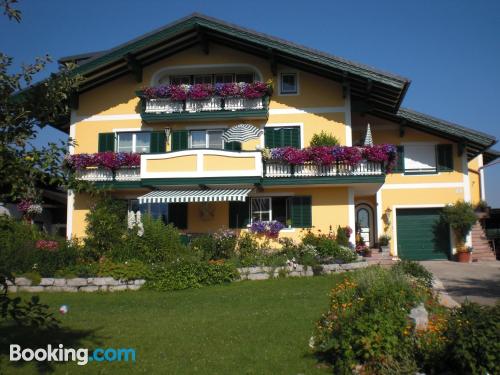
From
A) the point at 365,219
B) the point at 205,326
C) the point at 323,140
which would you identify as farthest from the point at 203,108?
the point at 205,326

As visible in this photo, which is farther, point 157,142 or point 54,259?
point 157,142

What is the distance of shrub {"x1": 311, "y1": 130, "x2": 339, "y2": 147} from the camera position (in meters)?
20.0

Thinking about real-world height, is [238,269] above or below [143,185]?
below

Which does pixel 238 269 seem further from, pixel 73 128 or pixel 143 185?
pixel 73 128

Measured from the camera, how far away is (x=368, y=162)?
63.7 ft

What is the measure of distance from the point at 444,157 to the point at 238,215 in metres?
10.5

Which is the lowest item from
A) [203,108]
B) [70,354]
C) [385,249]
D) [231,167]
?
[70,354]

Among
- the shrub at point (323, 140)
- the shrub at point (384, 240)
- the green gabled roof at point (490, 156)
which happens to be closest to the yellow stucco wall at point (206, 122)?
the shrub at point (323, 140)

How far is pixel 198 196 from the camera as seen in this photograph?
18.4m

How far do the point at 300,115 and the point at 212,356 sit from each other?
49.2 feet

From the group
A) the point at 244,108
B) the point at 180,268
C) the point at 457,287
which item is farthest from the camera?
the point at 244,108

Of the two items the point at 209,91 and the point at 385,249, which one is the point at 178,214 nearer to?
the point at 209,91

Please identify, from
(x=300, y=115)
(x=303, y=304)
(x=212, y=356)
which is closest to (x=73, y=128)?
(x=300, y=115)

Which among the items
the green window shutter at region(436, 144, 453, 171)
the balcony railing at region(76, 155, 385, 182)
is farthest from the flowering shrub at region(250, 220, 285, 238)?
the green window shutter at region(436, 144, 453, 171)
